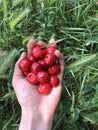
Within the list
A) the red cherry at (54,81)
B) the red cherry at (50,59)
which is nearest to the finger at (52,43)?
the red cherry at (50,59)

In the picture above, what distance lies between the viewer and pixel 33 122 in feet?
7.60

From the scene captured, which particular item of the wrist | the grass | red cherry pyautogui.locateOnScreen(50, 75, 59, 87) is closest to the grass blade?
the grass

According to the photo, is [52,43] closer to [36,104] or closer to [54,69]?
[54,69]

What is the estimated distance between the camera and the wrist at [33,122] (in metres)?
2.29

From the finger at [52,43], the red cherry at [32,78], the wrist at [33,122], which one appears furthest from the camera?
the finger at [52,43]

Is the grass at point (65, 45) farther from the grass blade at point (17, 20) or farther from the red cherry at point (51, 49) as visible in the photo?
the red cherry at point (51, 49)

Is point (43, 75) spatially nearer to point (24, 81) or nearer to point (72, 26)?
point (24, 81)

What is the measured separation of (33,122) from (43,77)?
0.32m

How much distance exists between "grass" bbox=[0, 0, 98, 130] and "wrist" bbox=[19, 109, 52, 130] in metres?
0.24

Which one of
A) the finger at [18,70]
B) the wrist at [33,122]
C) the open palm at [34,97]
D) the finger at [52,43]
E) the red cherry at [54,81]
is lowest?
the wrist at [33,122]

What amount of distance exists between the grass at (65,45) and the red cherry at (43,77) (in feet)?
0.60

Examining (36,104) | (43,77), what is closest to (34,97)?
(36,104)

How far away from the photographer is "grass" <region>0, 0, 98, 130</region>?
8.32ft

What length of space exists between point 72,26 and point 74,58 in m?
0.28
